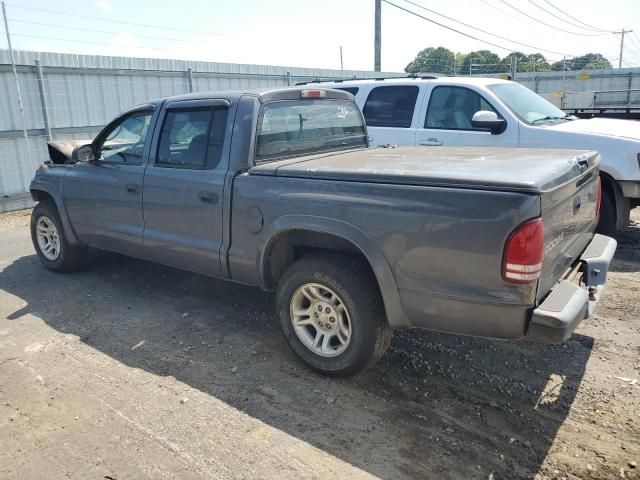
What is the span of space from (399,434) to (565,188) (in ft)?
5.50

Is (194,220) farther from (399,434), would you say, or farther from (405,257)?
(399,434)

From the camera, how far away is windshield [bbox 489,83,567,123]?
21.2 feet

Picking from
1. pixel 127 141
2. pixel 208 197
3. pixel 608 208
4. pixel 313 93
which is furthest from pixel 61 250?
pixel 608 208

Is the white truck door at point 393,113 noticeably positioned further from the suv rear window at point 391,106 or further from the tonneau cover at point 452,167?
the tonneau cover at point 452,167

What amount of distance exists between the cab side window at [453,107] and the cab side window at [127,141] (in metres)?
3.65

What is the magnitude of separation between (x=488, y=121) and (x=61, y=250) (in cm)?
496

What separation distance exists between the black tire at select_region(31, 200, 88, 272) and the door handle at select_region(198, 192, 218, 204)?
2.36 metres

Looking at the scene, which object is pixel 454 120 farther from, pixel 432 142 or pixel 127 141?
pixel 127 141

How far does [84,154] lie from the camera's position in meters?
5.05

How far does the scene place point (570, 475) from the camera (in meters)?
2.60

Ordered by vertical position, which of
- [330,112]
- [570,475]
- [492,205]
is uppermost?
[330,112]

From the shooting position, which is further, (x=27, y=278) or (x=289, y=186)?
(x=27, y=278)

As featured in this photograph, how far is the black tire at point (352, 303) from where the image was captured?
3.25 meters

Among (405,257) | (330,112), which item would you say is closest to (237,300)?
(330,112)
